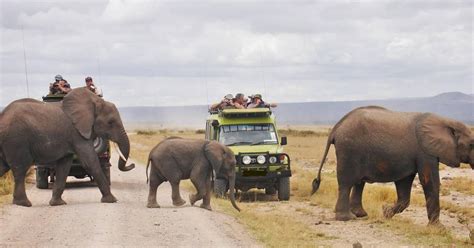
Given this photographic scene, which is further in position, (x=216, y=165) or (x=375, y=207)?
(x=375, y=207)

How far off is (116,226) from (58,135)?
16.4 ft

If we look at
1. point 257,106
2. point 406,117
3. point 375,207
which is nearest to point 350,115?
point 406,117

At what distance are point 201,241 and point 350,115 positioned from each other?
615 centimetres

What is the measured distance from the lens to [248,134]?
23.2m

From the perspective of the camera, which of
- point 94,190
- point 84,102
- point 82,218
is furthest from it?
point 94,190

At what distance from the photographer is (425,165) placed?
58.9ft

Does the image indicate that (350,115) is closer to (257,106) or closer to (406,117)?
(406,117)

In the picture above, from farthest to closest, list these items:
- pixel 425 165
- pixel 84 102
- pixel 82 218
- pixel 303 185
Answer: pixel 303 185, pixel 84 102, pixel 425 165, pixel 82 218

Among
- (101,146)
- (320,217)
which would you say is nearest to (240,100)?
(101,146)

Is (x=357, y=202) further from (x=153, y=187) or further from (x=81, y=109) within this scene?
(x=81, y=109)

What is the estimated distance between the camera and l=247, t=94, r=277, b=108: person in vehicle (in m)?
24.3

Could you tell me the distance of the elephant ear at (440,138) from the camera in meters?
17.9

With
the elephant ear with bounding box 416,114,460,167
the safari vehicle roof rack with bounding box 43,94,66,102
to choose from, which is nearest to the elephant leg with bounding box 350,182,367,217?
the elephant ear with bounding box 416,114,460,167

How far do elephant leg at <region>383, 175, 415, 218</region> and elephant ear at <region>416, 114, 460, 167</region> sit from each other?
100cm
